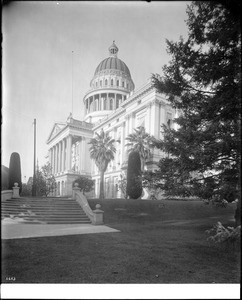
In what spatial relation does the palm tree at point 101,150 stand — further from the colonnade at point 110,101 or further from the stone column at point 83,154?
the colonnade at point 110,101

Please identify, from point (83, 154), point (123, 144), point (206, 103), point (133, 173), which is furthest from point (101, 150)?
point (206, 103)

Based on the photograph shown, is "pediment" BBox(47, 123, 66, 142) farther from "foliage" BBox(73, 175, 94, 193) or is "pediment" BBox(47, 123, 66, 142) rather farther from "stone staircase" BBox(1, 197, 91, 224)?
"foliage" BBox(73, 175, 94, 193)

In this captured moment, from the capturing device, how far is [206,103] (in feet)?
16.8

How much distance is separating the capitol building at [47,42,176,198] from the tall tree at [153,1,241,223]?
0.55 metres

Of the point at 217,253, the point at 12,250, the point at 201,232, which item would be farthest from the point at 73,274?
the point at 201,232

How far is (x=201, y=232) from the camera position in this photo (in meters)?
6.57

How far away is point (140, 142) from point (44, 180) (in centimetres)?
291

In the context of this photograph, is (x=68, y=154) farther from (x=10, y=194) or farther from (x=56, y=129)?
(x=10, y=194)

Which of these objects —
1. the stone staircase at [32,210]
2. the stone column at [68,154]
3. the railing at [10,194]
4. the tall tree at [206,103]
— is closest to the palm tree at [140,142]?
the tall tree at [206,103]

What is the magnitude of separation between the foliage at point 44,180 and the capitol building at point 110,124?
5.3 inches

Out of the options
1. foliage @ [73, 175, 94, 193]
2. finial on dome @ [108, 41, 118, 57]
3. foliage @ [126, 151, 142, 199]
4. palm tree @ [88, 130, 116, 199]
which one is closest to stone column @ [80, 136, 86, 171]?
palm tree @ [88, 130, 116, 199]

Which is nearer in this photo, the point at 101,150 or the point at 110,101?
the point at 101,150

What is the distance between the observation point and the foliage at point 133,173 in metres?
5.95

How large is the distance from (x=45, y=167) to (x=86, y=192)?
1.81 m
